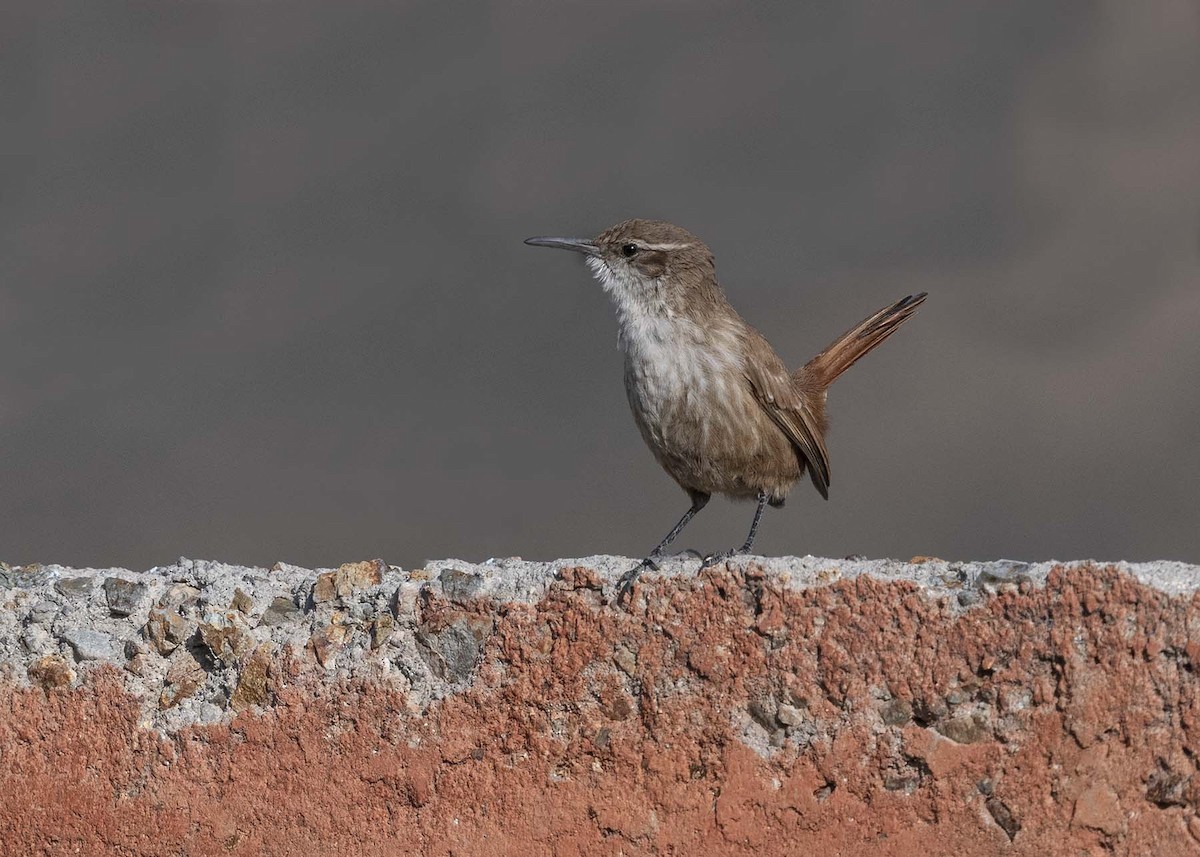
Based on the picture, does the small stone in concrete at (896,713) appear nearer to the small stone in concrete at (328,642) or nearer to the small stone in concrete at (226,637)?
the small stone in concrete at (328,642)

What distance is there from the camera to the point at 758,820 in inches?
96.0

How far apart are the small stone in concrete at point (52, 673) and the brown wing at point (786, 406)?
7.00 feet

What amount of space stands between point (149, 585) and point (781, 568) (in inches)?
54.1

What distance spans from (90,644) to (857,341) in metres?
2.85

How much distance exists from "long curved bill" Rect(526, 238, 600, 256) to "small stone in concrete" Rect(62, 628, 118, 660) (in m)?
1.99

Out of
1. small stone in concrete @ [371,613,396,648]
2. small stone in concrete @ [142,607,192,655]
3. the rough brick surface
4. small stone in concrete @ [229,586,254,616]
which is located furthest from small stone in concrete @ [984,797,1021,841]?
small stone in concrete @ [142,607,192,655]

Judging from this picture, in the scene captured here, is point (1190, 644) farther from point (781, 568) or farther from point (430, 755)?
point (430, 755)

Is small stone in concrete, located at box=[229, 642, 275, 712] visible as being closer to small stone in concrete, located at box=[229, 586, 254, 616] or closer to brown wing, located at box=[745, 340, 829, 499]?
small stone in concrete, located at box=[229, 586, 254, 616]

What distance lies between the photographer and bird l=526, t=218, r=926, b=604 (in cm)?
385

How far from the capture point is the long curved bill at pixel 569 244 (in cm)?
417

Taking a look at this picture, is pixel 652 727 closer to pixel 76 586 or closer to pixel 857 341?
pixel 76 586

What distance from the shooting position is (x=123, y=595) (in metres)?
2.73

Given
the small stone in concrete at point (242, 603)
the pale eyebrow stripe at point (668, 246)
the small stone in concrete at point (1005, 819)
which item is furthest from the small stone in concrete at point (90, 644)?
the pale eyebrow stripe at point (668, 246)

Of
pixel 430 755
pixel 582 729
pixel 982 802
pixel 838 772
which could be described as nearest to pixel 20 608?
pixel 430 755
